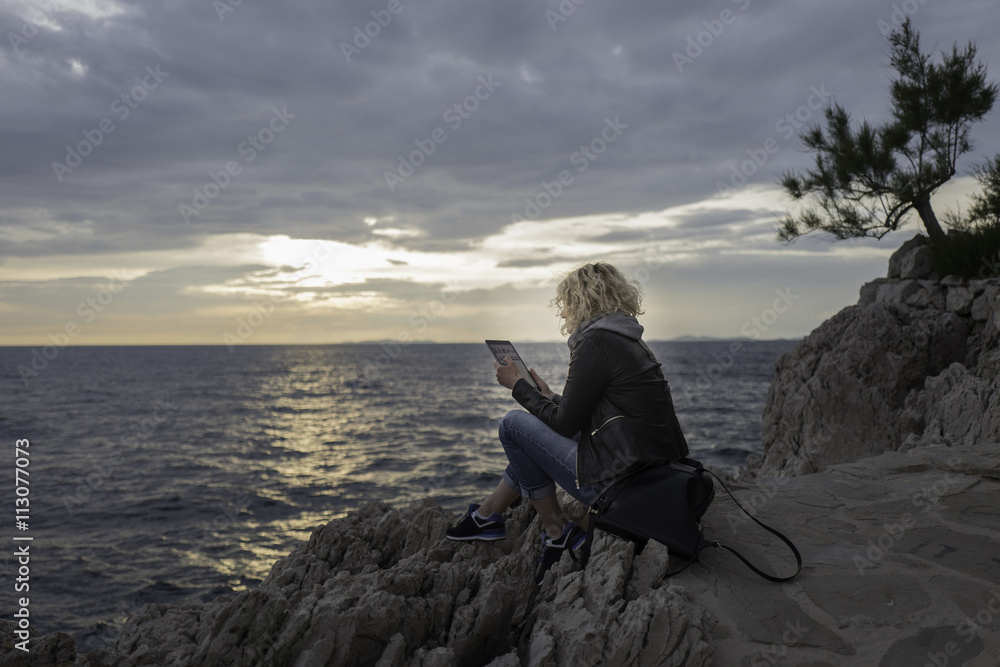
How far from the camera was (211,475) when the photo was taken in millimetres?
17094

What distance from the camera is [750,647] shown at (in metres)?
2.84

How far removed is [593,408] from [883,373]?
7415mm

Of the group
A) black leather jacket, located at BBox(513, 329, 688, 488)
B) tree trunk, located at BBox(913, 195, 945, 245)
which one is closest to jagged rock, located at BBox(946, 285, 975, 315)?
tree trunk, located at BBox(913, 195, 945, 245)

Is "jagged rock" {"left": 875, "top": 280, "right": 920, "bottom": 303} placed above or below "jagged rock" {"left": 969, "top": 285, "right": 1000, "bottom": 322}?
above

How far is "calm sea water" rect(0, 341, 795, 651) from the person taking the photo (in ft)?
32.6

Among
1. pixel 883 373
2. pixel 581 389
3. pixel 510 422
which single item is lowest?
pixel 883 373

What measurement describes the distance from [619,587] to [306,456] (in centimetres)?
1811

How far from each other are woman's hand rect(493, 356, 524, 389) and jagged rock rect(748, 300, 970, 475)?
695 centimetres

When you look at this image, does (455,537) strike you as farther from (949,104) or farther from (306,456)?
(306,456)

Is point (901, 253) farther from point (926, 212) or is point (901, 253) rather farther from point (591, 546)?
point (591, 546)

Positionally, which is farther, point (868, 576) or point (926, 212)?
point (926, 212)

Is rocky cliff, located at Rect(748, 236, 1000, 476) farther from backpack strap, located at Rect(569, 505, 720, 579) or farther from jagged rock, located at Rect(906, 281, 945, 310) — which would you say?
backpack strap, located at Rect(569, 505, 720, 579)

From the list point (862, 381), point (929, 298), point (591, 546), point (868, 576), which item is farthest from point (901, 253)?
point (591, 546)

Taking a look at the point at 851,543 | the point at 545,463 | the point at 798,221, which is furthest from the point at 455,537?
the point at 798,221
